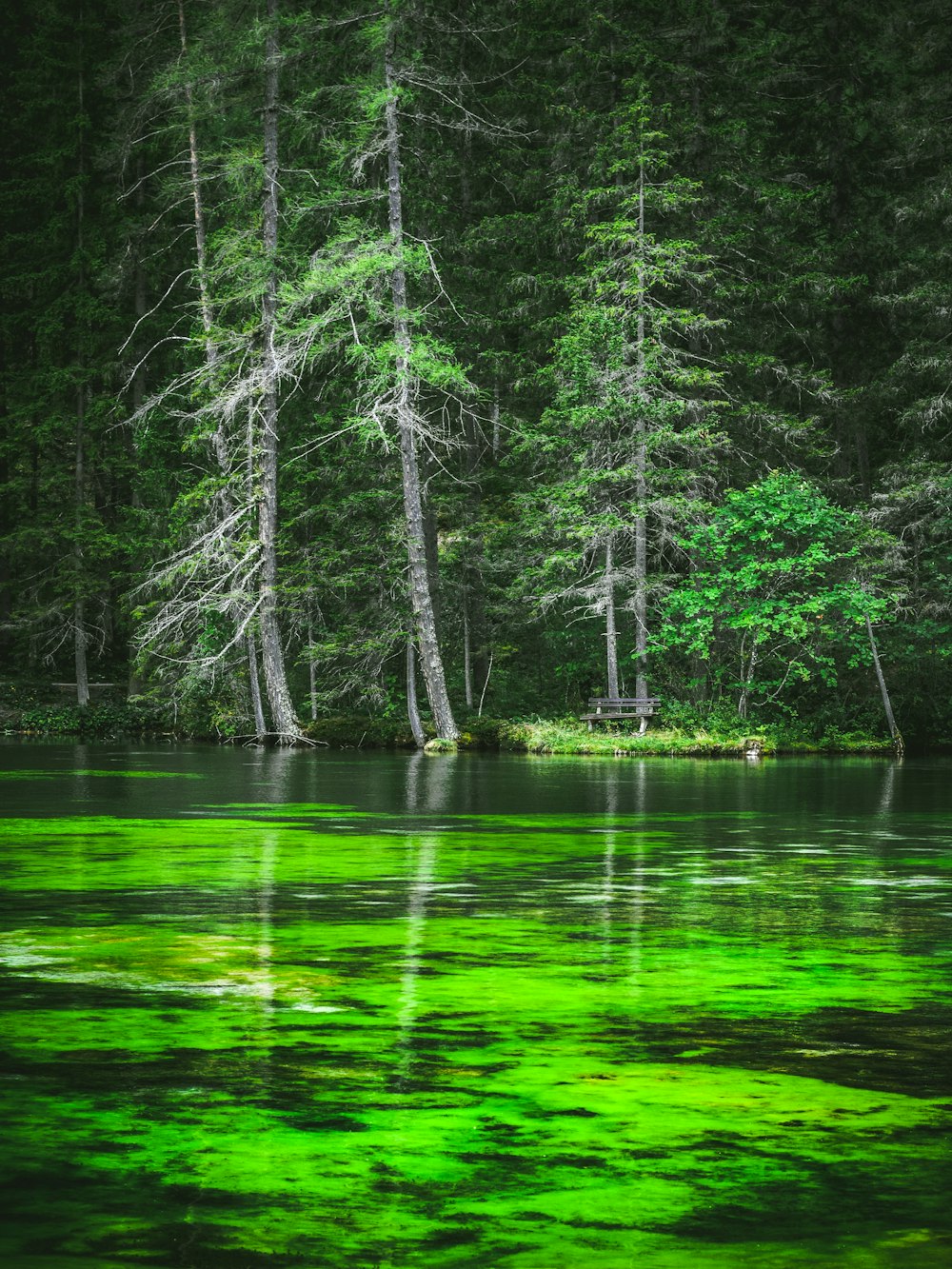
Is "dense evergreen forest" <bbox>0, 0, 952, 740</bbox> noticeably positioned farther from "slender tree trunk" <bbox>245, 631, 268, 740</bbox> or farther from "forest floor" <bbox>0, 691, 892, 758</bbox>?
"forest floor" <bbox>0, 691, 892, 758</bbox>

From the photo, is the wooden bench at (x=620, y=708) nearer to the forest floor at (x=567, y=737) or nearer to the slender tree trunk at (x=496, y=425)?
the forest floor at (x=567, y=737)

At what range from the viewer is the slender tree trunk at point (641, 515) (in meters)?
33.5

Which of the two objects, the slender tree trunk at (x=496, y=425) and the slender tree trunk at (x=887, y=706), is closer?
the slender tree trunk at (x=887, y=706)

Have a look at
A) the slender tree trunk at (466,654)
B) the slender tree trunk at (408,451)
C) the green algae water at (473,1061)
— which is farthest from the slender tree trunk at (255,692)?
the green algae water at (473,1061)

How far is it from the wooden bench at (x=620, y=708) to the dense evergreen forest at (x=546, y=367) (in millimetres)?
435

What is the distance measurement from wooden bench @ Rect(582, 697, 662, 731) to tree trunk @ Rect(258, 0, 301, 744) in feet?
20.2

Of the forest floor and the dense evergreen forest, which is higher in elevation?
the dense evergreen forest

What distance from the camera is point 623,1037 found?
5.29 metres

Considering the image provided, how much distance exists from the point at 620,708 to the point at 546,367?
297 inches

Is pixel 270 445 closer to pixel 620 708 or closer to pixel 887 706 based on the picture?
pixel 620 708

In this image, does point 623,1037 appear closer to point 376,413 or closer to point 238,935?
point 238,935

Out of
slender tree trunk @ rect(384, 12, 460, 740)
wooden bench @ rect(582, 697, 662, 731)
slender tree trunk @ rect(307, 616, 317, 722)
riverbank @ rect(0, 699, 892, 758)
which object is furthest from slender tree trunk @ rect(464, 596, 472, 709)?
wooden bench @ rect(582, 697, 662, 731)

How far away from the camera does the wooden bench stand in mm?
32844

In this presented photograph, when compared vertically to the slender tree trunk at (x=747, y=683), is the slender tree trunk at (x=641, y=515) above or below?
above
